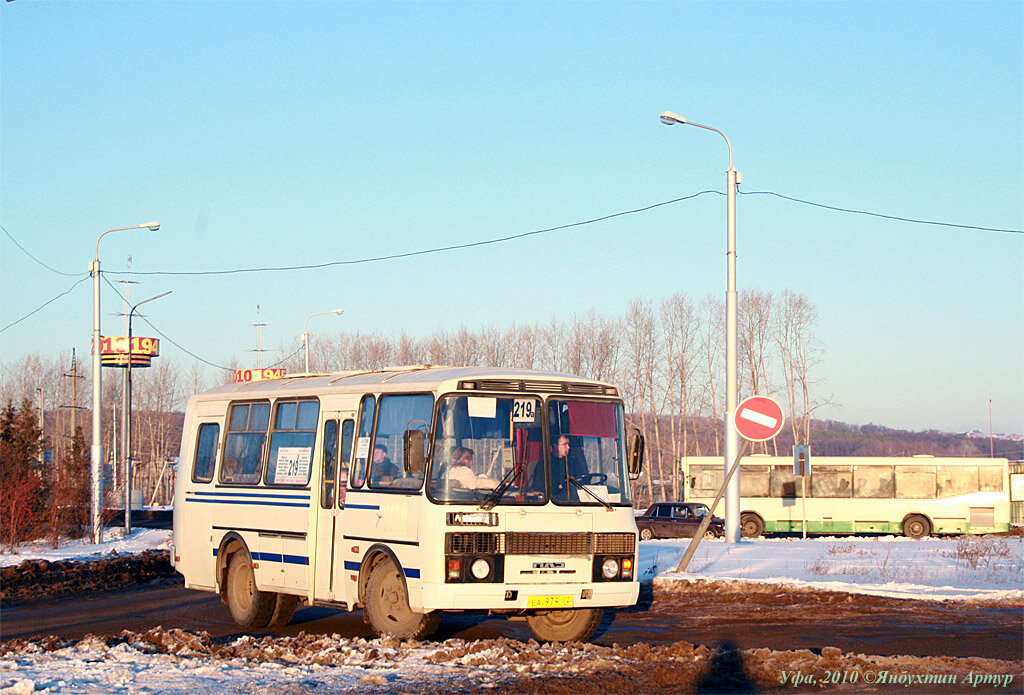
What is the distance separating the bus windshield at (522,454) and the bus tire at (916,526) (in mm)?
30585

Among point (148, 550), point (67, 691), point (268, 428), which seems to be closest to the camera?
point (67, 691)

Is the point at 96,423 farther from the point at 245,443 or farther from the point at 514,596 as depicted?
the point at 514,596

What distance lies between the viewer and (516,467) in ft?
38.7

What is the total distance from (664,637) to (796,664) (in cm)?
292

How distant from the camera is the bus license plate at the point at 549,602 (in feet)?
37.8

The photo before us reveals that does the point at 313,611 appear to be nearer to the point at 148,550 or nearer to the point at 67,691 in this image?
the point at 67,691

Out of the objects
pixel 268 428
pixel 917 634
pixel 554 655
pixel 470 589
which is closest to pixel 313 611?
pixel 268 428

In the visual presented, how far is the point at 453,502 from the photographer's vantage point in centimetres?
1152

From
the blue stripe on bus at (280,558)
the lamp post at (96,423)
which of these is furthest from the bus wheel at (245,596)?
the lamp post at (96,423)

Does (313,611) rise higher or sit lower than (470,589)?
lower

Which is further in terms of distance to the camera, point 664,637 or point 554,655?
point 664,637

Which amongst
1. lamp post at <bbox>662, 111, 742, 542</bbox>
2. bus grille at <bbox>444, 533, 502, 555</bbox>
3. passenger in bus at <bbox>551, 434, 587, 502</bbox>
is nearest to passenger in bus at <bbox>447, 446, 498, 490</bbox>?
bus grille at <bbox>444, 533, 502, 555</bbox>

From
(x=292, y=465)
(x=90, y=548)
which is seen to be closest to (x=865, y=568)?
(x=292, y=465)

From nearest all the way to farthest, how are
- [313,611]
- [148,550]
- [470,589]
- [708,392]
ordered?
[470,589], [313,611], [148,550], [708,392]
